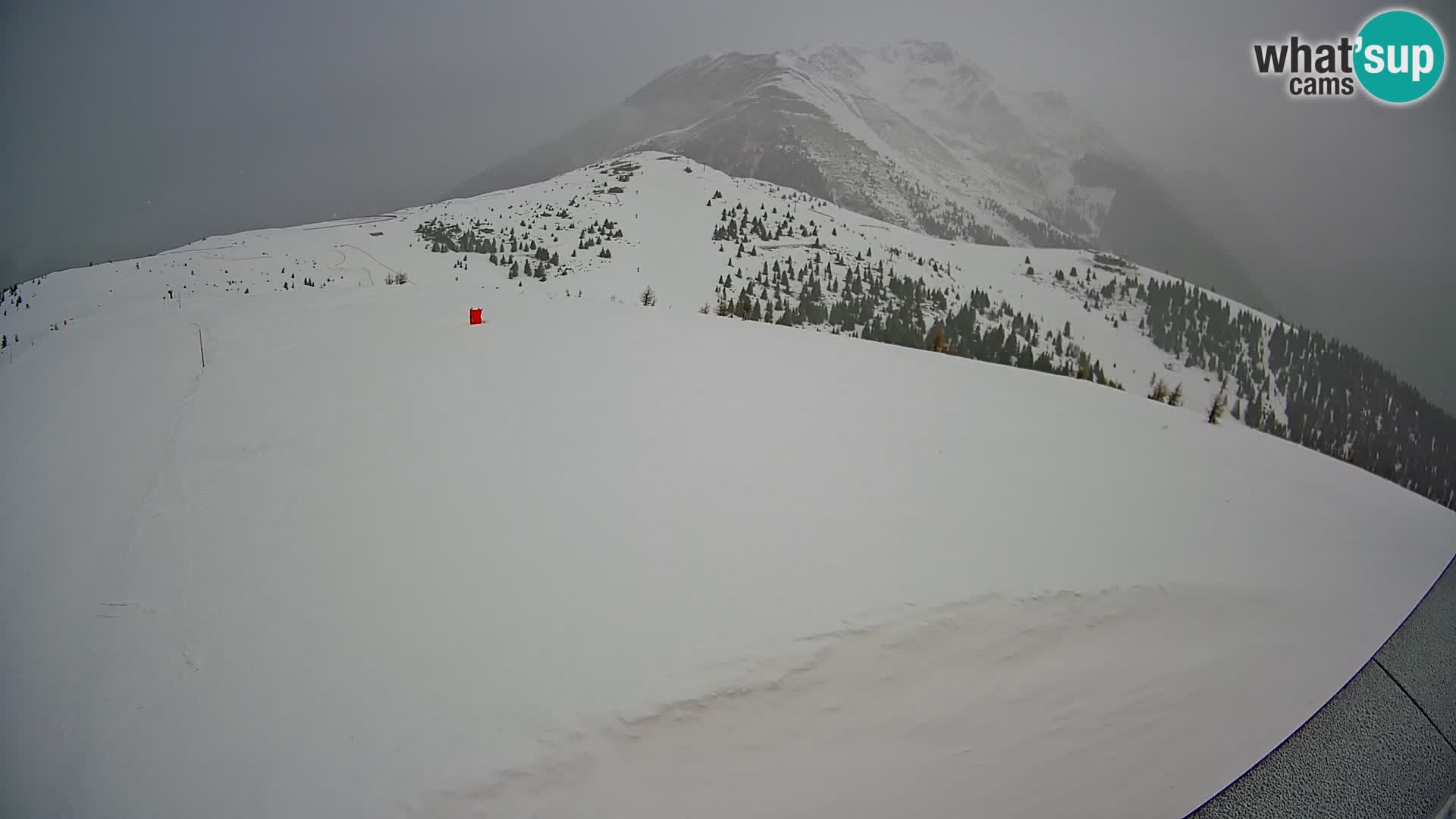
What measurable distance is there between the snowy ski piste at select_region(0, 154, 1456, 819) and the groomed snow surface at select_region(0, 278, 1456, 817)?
0.01 m

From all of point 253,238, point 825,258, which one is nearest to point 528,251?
point 253,238

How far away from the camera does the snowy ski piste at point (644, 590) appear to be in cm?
121

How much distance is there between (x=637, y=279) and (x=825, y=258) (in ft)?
26.3

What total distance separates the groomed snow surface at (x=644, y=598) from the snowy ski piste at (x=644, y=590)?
0.4 inches

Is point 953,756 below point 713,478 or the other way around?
below

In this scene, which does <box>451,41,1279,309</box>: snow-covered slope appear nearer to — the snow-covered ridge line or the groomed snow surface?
the snow-covered ridge line

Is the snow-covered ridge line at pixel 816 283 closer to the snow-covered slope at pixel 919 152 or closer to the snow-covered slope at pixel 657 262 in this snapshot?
the snow-covered slope at pixel 657 262

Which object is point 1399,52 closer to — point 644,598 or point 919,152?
point 644,598

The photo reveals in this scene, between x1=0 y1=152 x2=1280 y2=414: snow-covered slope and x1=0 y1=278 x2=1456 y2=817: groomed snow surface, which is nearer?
x1=0 y1=278 x2=1456 y2=817: groomed snow surface

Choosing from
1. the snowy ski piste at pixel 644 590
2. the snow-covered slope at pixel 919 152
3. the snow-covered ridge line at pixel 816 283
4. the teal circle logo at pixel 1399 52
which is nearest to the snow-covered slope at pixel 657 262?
the snow-covered ridge line at pixel 816 283

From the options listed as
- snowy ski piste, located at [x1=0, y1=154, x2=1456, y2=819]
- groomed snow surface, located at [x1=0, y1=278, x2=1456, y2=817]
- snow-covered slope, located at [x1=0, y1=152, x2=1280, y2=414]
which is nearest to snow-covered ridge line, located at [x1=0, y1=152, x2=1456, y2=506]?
snow-covered slope, located at [x1=0, y1=152, x2=1280, y2=414]

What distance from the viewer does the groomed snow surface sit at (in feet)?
3.95

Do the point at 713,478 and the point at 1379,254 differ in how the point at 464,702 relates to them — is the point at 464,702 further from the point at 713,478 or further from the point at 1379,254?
the point at 1379,254

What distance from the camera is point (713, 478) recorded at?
7.23ft
